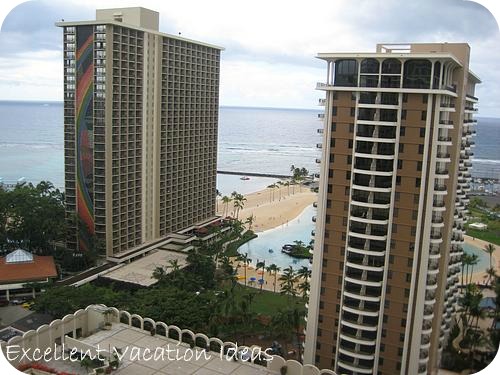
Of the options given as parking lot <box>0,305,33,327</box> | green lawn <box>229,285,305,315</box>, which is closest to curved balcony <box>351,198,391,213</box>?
green lawn <box>229,285,305,315</box>

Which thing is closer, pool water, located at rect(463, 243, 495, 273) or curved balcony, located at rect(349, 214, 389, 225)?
curved balcony, located at rect(349, 214, 389, 225)

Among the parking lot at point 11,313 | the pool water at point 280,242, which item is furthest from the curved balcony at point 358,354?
the pool water at point 280,242

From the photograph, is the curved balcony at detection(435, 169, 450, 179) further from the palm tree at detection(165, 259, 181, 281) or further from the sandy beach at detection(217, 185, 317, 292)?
the sandy beach at detection(217, 185, 317, 292)

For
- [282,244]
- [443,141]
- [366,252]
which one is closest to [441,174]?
[443,141]

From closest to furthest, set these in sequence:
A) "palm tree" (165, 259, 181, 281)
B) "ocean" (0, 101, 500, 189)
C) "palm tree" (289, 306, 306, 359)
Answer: "palm tree" (289, 306, 306, 359) < "palm tree" (165, 259, 181, 281) < "ocean" (0, 101, 500, 189)

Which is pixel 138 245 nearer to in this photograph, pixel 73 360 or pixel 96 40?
pixel 96 40

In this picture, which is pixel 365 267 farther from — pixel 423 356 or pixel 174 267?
pixel 174 267
